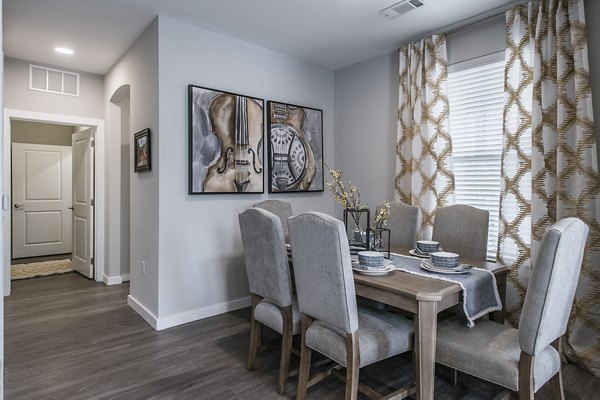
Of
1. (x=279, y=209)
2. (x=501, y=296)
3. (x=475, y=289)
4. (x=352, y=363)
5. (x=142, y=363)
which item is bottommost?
(x=142, y=363)

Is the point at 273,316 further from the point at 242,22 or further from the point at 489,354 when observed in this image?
the point at 242,22

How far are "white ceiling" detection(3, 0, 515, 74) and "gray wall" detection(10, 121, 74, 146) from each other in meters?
2.50

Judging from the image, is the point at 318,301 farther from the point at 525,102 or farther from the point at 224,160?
the point at 525,102

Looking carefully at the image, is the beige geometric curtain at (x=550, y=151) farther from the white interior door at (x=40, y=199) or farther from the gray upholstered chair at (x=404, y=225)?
the white interior door at (x=40, y=199)

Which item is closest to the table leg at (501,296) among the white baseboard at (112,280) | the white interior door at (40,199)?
the white baseboard at (112,280)

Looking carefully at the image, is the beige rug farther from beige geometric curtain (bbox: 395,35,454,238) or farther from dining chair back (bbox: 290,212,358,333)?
beige geometric curtain (bbox: 395,35,454,238)

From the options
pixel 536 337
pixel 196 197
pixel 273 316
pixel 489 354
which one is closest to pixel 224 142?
pixel 196 197

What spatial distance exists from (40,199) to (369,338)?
6.58 meters

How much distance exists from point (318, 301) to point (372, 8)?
2474mm

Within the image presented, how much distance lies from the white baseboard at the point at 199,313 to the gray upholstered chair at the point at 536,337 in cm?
228

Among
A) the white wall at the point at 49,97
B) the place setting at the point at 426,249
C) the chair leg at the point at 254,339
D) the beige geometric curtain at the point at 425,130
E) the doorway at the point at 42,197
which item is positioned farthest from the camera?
the doorway at the point at 42,197

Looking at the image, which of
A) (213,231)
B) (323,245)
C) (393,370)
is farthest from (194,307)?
(323,245)

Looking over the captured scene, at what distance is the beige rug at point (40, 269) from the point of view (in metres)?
4.86

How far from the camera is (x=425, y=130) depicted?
137 inches
